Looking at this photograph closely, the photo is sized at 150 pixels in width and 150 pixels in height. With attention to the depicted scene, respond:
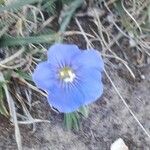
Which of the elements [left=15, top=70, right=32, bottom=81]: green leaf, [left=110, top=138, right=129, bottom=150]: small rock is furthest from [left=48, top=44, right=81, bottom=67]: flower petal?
[left=110, top=138, right=129, bottom=150]: small rock

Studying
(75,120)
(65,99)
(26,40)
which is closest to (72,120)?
(75,120)

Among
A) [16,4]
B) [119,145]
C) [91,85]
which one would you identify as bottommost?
[119,145]

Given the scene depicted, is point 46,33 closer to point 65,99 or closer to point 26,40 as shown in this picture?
point 26,40

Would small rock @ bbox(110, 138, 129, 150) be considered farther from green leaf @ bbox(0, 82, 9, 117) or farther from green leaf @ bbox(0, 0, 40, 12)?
green leaf @ bbox(0, 0, 40, 12)

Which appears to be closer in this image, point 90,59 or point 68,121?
point 90,59

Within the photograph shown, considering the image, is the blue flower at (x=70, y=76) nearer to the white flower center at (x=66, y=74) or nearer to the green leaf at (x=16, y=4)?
the white flower center at (x=66, y=74)
